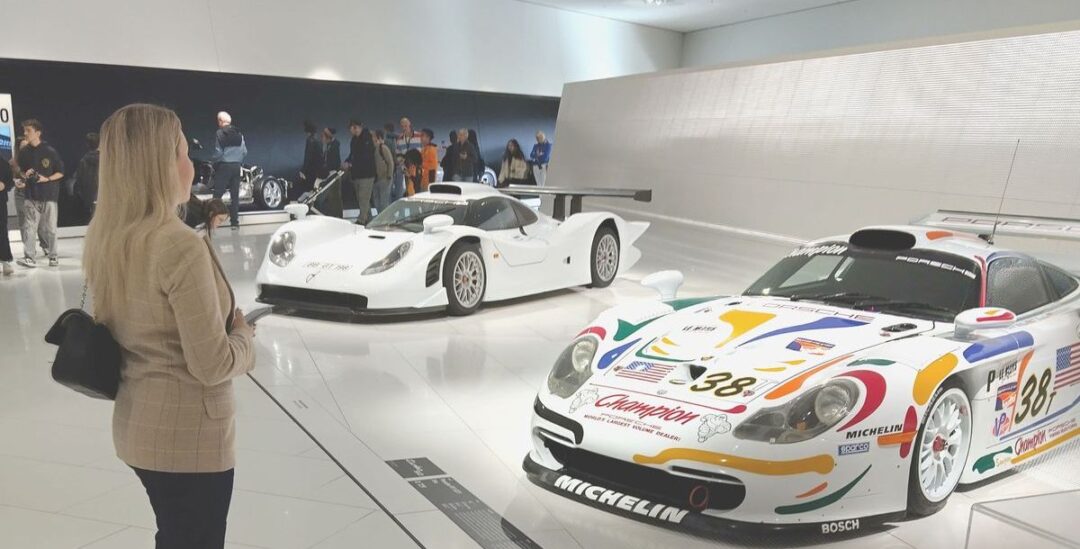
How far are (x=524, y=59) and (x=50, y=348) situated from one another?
42.8ft

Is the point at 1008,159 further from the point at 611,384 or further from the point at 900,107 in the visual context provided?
the point at 611,384

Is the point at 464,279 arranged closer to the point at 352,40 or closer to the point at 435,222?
the point at 435,222

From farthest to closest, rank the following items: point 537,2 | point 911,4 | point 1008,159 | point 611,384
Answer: point 537,2, point 911,4, point 1008,159, point 611,384

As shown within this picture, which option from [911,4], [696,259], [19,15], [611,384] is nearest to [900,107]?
[696,259]

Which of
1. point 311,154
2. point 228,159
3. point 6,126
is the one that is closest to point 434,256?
point 228,159

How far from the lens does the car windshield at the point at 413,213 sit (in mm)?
7344

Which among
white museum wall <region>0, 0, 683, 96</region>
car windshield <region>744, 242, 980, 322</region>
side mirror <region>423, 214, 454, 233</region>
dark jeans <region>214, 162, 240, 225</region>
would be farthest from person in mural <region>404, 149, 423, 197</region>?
car windshield <region>744, 242, 980, 322</region>

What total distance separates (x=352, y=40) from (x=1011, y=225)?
12.2 meters

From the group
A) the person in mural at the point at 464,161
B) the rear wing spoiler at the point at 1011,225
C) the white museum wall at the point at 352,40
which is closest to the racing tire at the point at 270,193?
the white museum wall at the point at 352,40

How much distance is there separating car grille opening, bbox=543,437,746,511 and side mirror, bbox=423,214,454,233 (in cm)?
372

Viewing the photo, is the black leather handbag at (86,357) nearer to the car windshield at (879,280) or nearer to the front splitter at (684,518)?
the front splitter at (684,518)

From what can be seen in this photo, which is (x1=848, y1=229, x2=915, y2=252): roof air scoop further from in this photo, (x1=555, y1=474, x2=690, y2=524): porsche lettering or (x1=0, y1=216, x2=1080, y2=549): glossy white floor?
(x1=555, y1=474, x2=690, y2=524): porsche lettering

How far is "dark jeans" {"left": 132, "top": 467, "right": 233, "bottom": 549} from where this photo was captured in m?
1.89

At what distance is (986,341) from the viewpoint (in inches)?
134
